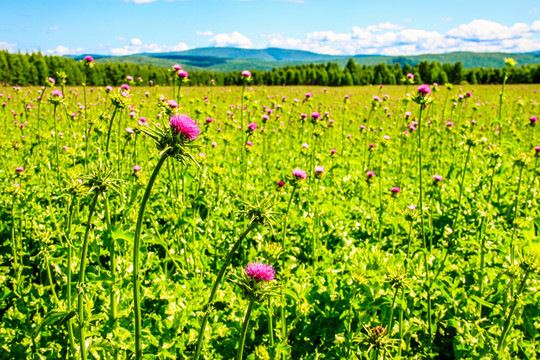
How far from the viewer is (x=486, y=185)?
18.5 ft

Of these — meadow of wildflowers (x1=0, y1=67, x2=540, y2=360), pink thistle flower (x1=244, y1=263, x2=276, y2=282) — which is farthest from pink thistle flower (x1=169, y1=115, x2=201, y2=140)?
pink thistle flower (x1=244, y1=263, x2=276, y2=282)

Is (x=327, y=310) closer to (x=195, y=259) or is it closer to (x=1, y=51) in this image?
(x=195, y=259)

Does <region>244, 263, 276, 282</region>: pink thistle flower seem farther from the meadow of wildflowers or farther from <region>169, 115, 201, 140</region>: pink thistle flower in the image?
<region>169, 115, 201, 140</region>: pink thistle flower

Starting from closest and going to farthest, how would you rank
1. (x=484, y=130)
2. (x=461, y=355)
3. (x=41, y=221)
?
(x=461, y=355)
(x=41, y=221)
(x=484, y=130)

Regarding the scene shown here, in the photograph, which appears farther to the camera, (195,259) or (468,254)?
(468,254)

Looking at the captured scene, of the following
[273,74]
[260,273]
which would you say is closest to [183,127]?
[260,273]

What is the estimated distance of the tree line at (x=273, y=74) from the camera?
33781 millimetres

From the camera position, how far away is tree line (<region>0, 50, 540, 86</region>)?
33.8m

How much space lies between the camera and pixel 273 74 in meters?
53.3

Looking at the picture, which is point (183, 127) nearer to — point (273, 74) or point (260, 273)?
point (260, 273)

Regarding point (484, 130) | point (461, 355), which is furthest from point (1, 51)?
point (461, 355)

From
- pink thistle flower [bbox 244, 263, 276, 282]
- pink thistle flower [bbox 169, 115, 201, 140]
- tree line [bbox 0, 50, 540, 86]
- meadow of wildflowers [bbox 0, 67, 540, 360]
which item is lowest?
meadow of wildflowers [bbox 0, 67, 540, 360]

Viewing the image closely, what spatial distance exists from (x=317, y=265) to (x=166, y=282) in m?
1.52

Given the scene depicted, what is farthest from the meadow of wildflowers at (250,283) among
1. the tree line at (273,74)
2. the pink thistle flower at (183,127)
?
the tree line at (273,74)
